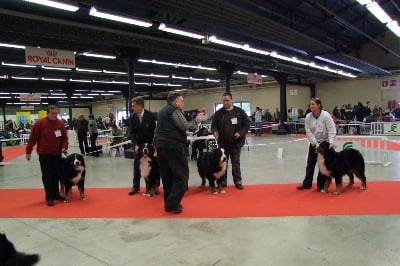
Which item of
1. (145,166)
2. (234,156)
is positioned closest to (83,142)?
(145,166)

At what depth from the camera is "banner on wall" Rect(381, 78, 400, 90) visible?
21.6 m

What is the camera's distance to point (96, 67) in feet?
55.3

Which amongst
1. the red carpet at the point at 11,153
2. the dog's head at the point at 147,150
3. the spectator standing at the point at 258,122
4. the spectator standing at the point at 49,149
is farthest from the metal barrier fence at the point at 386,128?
the red carpet at the point at 11,153

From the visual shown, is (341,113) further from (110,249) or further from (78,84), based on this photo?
(110,249)

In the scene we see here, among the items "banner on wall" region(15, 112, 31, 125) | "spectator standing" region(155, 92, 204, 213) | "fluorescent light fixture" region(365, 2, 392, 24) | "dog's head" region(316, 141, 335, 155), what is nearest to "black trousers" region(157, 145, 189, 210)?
"spectator standing" region(155, 92, 204, 213)

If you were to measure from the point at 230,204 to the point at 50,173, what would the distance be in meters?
2.81

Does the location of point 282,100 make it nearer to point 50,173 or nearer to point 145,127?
point 145,127

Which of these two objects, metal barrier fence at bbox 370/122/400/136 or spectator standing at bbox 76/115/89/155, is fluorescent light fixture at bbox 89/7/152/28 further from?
metal barrier fence at bbox 370/122/400/136

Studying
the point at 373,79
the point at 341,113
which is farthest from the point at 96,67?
the point at 373,79

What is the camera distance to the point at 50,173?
17.6 ft

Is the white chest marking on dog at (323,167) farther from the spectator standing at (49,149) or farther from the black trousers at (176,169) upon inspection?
the spectator standing at (49,149)

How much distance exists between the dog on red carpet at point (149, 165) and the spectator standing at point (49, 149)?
51.1 inches

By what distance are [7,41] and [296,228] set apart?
35.1ft

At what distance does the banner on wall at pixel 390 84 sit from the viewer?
21.6 m
